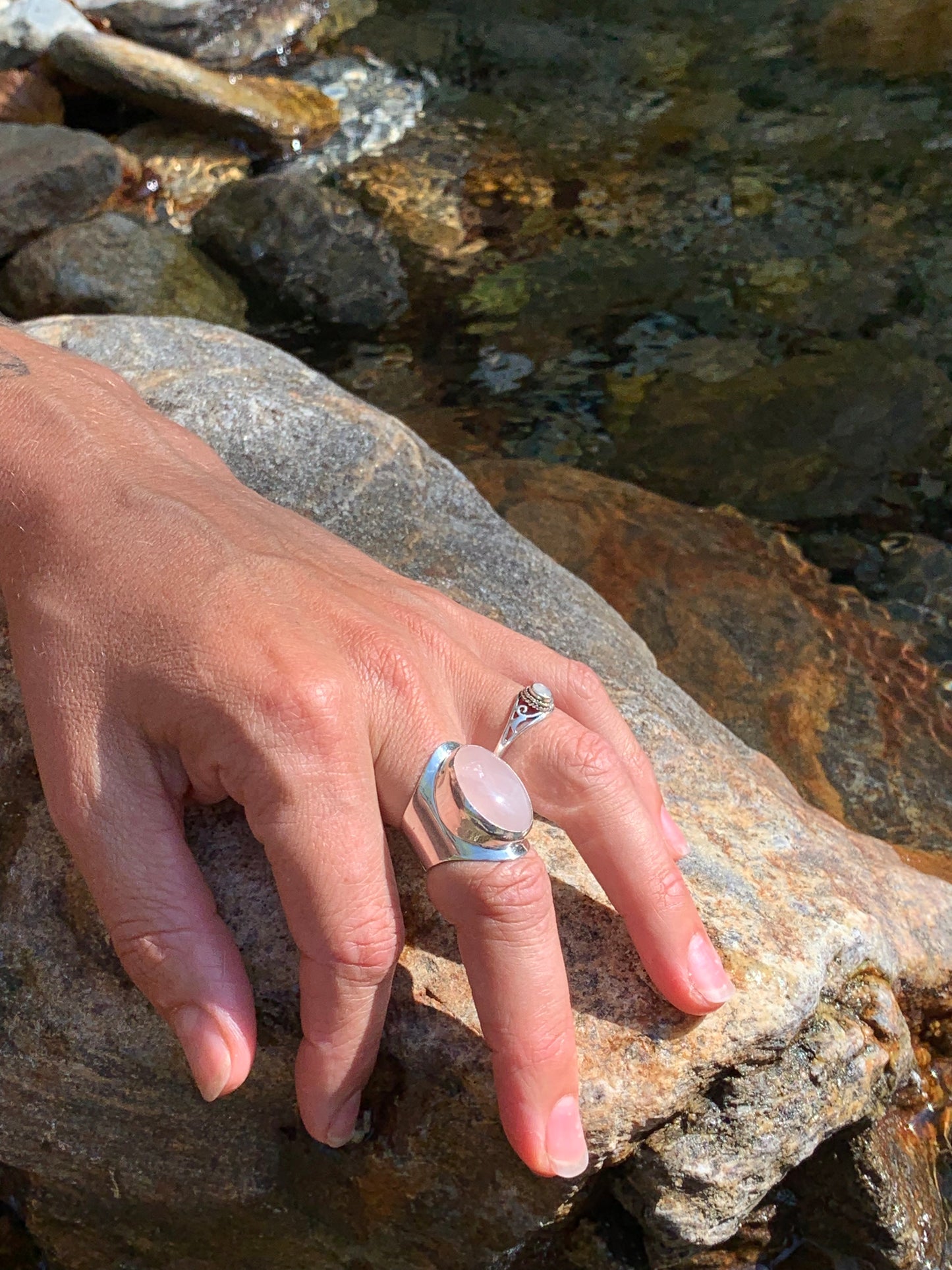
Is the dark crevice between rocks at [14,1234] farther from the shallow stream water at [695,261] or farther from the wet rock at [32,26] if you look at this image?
the wet rock at [32,26]

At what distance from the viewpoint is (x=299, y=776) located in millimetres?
1549

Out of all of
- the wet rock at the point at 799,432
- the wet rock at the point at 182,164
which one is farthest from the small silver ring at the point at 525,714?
the wet rock at the point at 182,164

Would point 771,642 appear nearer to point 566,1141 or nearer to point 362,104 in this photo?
point 566,1141

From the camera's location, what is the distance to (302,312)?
597 cm

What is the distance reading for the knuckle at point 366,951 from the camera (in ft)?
5.01

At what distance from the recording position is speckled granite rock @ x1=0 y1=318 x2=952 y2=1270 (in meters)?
1.78

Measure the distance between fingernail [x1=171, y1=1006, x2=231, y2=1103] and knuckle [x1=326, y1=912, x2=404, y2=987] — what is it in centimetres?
19

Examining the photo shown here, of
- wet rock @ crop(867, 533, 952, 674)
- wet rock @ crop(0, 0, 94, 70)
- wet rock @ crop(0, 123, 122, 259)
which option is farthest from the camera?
wet rock @ crop(0, 0, 94, 70)

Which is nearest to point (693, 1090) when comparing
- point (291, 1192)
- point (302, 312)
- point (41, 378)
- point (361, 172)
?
point (291, 1192)

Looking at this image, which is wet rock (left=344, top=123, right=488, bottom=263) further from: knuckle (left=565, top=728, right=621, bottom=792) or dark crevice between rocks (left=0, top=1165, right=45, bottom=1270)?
dark crevice between rocks (left=0, top=1165, right=45, bottom=1270)

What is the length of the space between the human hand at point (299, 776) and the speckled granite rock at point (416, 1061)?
15 centimetres

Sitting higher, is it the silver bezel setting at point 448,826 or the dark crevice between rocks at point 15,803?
the silver bezel setting at point 448,826

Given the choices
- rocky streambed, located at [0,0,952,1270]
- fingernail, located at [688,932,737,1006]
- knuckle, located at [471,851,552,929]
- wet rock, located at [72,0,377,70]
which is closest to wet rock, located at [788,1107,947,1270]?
rocky streambed, located at [0,0,952,1270]

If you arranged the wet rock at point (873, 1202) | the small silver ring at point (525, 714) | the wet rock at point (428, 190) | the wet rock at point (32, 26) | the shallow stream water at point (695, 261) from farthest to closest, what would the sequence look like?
the wet rock at point (32, 26) → the wet rock at point (428, 190) → the shallow stream water at point (695, 261) → the wet rock at point (873, 1202) → the small silver ring at point (525, 714)
